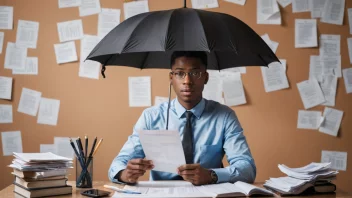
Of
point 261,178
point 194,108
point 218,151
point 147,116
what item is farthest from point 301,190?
point 261,178

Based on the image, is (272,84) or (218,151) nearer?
→ (218,151)

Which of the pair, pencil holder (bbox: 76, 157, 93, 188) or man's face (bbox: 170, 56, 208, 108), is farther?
man's face (bbox: 170, 56, 208, 108)

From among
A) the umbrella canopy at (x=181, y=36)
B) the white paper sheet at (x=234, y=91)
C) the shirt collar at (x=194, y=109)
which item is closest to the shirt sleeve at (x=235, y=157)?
the shirt collar at (x=194, y=109)

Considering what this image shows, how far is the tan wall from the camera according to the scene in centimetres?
334

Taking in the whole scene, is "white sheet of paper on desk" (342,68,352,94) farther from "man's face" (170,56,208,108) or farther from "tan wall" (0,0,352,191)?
"man's face" (170,56,208,108)

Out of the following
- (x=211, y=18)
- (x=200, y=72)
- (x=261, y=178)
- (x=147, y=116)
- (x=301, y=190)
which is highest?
(x=211, y=18)

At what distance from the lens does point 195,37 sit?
194 cm

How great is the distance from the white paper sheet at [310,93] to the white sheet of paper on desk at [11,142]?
1.87m

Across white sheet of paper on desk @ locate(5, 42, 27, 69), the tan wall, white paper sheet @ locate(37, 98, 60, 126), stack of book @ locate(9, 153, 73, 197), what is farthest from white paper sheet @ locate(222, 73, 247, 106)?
stack of book @ locate(9, 153, 73, 197)

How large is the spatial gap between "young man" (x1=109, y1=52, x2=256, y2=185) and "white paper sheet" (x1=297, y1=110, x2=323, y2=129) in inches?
40.5

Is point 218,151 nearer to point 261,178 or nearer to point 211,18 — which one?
point 211,18

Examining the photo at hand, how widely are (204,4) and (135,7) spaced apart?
1.49 feet

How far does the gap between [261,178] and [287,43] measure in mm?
901

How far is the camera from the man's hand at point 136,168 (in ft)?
6.65
